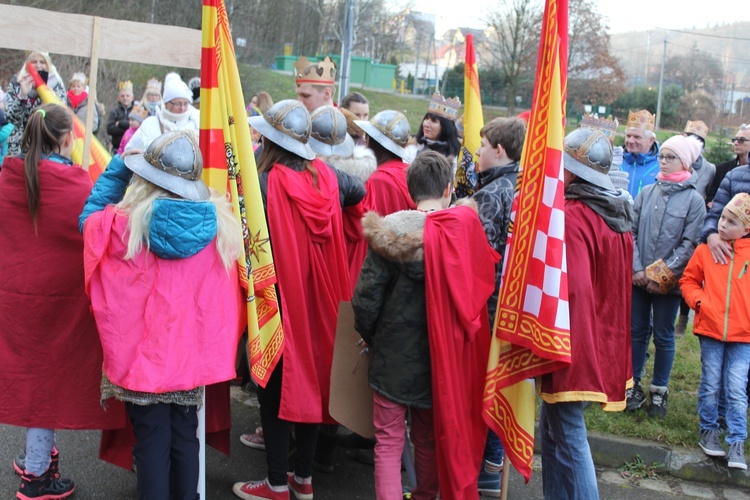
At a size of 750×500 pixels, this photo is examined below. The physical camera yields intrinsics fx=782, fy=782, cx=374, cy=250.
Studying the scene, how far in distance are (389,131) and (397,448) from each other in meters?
2.27

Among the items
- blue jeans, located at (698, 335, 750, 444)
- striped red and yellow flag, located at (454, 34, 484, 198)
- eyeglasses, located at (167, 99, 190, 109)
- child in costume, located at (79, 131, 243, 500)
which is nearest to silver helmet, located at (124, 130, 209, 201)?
child in costume, located at (79, 131, 243, 500)

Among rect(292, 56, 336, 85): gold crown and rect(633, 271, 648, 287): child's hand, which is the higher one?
rect(292, 56, 336, 85): gold crown

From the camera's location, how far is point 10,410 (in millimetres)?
3912

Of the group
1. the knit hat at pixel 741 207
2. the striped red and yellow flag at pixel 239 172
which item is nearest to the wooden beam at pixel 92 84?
the striped red and yellow flag at pixel 239 172

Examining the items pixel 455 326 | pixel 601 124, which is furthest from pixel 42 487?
pixel 601 124

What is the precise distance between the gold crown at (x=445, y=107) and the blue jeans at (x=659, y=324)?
2078 millimetres

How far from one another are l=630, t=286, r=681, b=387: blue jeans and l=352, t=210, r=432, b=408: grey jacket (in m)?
2.46

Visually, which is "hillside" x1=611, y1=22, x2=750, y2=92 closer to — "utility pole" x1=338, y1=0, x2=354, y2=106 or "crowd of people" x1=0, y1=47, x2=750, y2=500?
"utility pole" x1=338, y1=0, x2=354, y2=106

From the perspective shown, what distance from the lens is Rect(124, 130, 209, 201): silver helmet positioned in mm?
3336

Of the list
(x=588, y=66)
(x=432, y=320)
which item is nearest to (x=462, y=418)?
(x=432, y=320)

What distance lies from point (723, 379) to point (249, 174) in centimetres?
339

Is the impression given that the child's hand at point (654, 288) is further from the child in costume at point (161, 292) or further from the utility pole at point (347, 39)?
the utility pole at point (347, 39)

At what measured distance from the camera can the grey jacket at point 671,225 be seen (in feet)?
17.9

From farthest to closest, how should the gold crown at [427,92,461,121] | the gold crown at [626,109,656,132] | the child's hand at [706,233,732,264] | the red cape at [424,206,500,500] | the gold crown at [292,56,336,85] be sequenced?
the gold crown at [626,109,656,132] → the gold crown at [292,56,336,85] → the gold crown at [427,92,461,121] → the child's hand at [706,233,732,264] → the red cape at [424,206,500,500]
